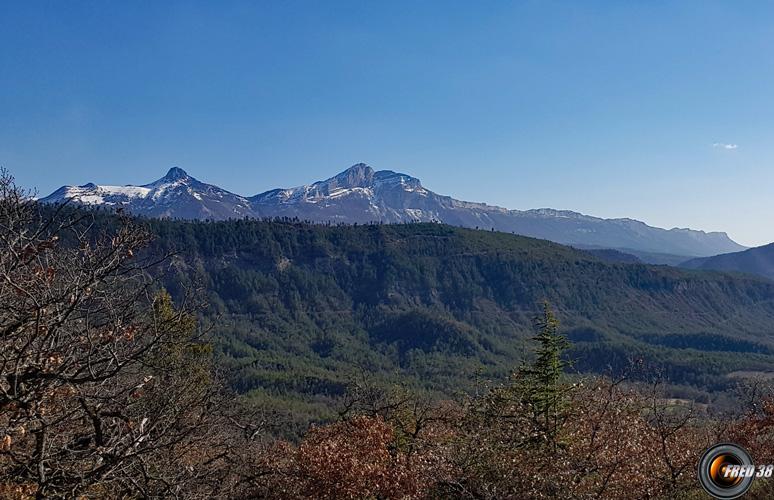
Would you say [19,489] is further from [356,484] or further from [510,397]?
[510,397]

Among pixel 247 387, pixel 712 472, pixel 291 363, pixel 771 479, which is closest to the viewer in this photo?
pixel 712 472

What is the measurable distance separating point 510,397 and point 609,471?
7.08m

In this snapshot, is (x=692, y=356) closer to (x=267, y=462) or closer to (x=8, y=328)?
(x=267, y=462)

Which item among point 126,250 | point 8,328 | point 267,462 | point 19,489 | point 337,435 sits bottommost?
point 267,462

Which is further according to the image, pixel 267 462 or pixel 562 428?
pixel 267 462

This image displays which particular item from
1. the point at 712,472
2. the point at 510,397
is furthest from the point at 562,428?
the point at 712,472

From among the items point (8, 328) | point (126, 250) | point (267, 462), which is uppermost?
point (126, 250)

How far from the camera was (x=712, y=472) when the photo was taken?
42.5ft

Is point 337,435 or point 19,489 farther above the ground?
point 19,489

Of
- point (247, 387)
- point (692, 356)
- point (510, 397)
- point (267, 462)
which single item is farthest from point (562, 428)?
point (692, 356)

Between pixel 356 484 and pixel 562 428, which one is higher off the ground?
pixel 562 428

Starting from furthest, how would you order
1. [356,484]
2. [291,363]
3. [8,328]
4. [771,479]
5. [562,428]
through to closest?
[291,363]
[562,428]
[356,484]
[771,479]
[8,328]

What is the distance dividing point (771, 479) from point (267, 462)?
15.6m

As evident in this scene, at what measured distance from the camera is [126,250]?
9742 mm
